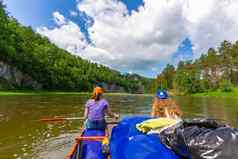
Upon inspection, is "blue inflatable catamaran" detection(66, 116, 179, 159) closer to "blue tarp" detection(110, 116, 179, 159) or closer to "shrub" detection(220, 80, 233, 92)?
"blue tarp" detection(110, 116, 179, 159)

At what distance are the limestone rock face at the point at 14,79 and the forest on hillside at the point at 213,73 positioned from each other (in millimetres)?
55014

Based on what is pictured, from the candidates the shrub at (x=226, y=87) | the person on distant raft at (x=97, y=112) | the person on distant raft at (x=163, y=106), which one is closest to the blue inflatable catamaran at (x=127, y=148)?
the person on distant raft at (x=97, y=112)

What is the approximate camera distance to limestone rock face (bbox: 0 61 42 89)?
237ft

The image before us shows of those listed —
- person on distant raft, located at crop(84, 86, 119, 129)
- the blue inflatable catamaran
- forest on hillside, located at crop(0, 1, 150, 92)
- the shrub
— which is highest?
forest on hillside, located at crop(0, 1, 150, 92)

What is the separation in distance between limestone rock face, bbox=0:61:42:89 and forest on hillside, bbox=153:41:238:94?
5501 cm

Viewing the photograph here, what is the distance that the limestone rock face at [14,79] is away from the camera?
2839 inches

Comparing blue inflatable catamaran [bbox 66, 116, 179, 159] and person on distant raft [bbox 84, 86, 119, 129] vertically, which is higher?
person on distant raft [bbox 84, 86, 119, 129]

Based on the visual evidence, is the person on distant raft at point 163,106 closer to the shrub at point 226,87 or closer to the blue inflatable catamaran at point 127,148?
the blue inflatable catamaran at point 127,148

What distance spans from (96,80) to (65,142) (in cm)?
15323

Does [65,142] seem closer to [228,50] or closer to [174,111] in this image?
[174,111]

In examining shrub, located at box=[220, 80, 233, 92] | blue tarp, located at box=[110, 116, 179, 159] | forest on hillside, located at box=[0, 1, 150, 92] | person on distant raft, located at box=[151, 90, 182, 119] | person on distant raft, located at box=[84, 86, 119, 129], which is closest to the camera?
blue tarp, located at box=[110, 116, 179, 159]

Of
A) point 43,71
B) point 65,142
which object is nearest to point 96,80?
point 43,71

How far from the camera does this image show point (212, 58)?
344 ft

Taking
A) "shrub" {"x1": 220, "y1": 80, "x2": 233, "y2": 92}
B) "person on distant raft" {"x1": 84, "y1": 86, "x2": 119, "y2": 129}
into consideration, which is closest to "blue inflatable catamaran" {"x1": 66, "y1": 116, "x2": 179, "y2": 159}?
"person on distant raft" {"x1": 84, "y1": 86, "x2": 119, "y2": 129}
